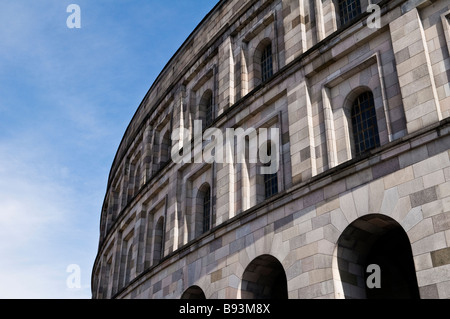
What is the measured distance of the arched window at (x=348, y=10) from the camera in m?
19.3

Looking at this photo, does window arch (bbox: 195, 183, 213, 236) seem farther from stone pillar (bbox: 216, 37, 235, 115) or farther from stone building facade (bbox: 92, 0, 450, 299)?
stone pillar (bbox: 216, 37, 235, 115)

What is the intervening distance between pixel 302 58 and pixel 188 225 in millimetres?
9164

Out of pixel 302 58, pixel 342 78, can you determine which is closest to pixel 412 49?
pixel 342 78

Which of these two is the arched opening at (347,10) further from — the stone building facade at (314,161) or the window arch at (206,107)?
the window arch at (206,107)

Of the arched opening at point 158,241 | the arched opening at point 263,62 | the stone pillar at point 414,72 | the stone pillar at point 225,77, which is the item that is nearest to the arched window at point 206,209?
the stone pillar at point 225,77

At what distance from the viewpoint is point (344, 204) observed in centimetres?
1605

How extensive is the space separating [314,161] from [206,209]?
7.48 meters

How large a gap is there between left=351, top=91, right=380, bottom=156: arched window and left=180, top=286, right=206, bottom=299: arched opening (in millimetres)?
8520

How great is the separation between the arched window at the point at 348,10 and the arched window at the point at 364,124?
341cm

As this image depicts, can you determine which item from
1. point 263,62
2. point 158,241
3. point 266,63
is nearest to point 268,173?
point 266,63

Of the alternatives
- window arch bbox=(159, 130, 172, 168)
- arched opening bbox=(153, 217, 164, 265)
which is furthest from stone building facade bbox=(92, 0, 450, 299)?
window arch bbox=(159, 130, 172, 168)

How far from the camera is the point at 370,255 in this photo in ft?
58.0
